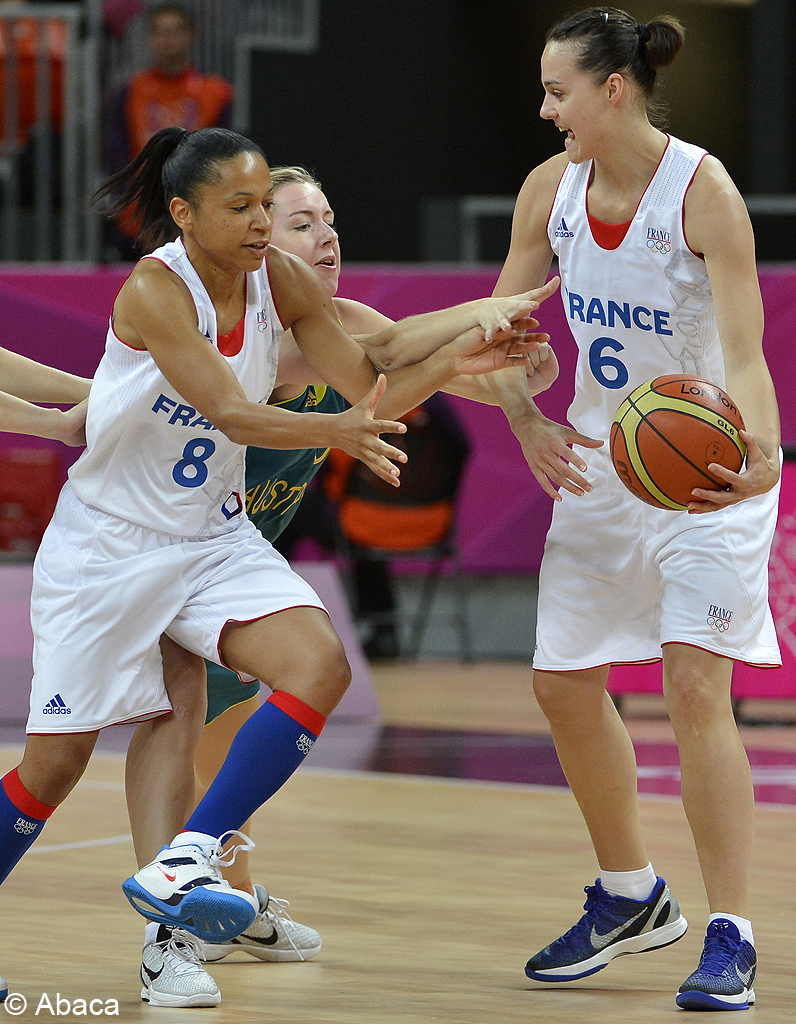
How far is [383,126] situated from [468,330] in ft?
32.2

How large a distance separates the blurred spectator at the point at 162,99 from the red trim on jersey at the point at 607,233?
7.15 meters

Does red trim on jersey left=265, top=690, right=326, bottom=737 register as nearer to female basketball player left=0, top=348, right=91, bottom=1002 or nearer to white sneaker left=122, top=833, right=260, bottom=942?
white sneaker left=122, top=833, right=260, bottom=942

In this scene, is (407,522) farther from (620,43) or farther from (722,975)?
(722,975)

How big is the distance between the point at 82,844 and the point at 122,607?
2076 mm

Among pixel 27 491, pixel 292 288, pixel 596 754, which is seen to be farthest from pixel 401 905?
pixel 27 491

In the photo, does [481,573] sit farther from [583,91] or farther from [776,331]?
[583,91]

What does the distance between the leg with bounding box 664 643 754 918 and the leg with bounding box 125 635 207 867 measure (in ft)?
3.22

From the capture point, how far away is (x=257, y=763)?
10.5 ft

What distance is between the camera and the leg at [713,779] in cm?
335

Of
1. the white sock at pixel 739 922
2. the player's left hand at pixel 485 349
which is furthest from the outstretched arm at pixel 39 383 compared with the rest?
the white sock at pixel 739 922

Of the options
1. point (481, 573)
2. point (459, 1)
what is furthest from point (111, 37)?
point (481, 573)

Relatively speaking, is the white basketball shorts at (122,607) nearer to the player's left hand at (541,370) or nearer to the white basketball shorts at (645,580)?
the white basketball shorts at (645,580)

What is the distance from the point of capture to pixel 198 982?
327cm

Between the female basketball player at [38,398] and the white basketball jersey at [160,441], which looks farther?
the female basketball player at [38,398]
